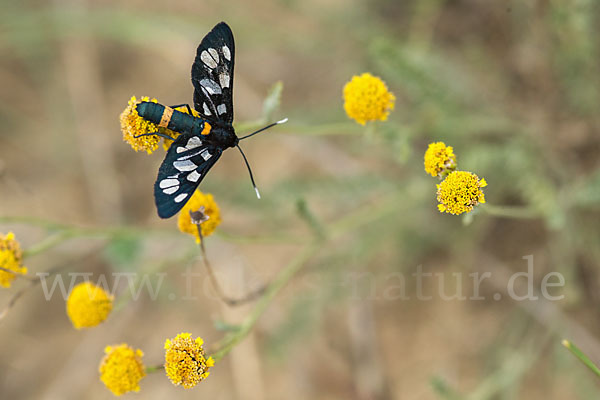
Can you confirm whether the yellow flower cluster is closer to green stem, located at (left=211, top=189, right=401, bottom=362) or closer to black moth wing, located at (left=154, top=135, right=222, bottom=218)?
black moth wing, located at (left=154, top=135, right=222, bottom=218)

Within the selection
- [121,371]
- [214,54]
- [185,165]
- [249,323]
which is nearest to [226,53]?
[214,54]

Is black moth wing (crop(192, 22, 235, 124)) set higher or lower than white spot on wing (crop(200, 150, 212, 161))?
higher

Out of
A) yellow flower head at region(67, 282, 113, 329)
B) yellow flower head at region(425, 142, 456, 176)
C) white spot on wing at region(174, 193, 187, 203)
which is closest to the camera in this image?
white spot on wing at region(174, 193, 187, 203)

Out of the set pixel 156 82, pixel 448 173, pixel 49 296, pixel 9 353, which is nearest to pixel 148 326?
pixel 49 296

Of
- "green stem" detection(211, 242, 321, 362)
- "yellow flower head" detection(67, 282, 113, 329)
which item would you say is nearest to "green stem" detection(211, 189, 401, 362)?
"green stem" detection(211, 242, 321, 362)

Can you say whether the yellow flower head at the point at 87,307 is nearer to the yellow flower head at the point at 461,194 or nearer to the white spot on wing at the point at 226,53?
the white spot on wing at the point at 226,53

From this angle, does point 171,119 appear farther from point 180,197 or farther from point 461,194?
point 461,194

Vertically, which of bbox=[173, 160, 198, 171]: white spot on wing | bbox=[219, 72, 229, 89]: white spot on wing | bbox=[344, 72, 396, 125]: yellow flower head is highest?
bbox=[219, 72, 229, 89]: white spot on wing

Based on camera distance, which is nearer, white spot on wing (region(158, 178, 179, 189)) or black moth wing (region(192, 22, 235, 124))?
white spot on wing (region(158, 178, 179, 189))
